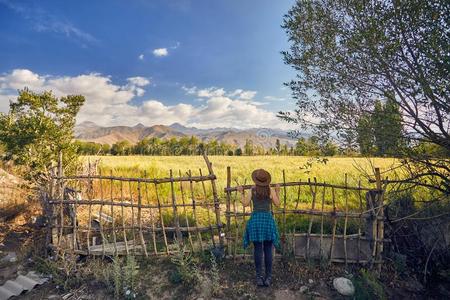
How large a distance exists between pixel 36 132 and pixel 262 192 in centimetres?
695

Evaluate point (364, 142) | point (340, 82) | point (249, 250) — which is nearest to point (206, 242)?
point (249, 250)

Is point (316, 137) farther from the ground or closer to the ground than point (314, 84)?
closer to the ground

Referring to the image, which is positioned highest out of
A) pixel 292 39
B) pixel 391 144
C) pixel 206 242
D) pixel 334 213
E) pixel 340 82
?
pixel 292 39

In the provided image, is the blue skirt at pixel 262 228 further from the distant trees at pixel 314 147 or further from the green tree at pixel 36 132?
the green tree at pixel 36 132

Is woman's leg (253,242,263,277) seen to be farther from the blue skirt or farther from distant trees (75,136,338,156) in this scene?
distant trees (75,136,338,156)

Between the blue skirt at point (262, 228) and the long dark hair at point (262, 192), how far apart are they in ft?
0.93

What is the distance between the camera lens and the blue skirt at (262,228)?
202 inches

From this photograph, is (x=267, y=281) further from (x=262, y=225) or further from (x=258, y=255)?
(x=262, y=225)

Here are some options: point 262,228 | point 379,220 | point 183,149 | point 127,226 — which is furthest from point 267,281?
point 183,149

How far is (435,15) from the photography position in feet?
14.5

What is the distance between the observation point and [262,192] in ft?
17.3

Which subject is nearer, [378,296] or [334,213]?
[378,296]

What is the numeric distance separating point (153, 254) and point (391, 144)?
5190 mm

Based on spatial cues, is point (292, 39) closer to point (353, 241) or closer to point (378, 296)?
point (353, 241)
